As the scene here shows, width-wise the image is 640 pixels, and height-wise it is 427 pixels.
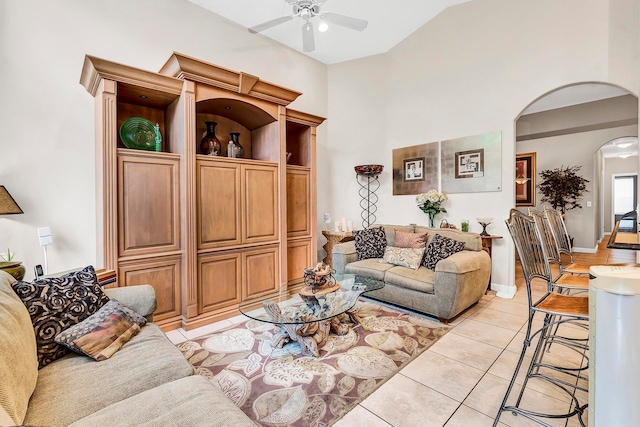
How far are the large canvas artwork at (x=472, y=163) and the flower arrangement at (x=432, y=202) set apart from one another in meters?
0.20

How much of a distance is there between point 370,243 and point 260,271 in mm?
1521

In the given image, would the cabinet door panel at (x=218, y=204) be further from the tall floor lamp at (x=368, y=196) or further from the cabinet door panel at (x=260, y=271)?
the tall floor lamp at (x=368, y=196)

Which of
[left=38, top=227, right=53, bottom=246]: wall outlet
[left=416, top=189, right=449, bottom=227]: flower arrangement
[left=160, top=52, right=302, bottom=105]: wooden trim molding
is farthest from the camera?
[left=416, top=189, right=449, bottom=227]: flower arrangement

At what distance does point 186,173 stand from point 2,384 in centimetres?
214

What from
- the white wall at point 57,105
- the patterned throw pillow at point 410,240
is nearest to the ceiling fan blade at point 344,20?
the white wall at point 57,105

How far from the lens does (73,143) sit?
2.71 meters

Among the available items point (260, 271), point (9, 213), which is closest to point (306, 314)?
point (260, 271)

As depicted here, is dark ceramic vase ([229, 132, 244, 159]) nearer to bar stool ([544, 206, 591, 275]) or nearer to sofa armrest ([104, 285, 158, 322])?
sofa armrest ([104, 285, 158, 322])

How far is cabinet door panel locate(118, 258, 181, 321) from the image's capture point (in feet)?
8.56

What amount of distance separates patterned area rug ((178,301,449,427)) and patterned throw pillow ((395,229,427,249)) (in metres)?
0.93

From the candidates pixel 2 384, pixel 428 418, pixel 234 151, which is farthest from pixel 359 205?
pixel 2 384

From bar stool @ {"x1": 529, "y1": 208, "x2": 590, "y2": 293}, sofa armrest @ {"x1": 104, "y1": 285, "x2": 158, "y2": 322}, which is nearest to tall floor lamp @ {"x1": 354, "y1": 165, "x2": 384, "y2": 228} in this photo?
bar stool @ {"x1": 529, "y1": 208, "x2": 590, "y2": 293}

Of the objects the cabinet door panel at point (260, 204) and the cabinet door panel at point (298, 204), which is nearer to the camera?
the cabinet door panel at point (260, 204)

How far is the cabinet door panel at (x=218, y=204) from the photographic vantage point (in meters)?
2.96
